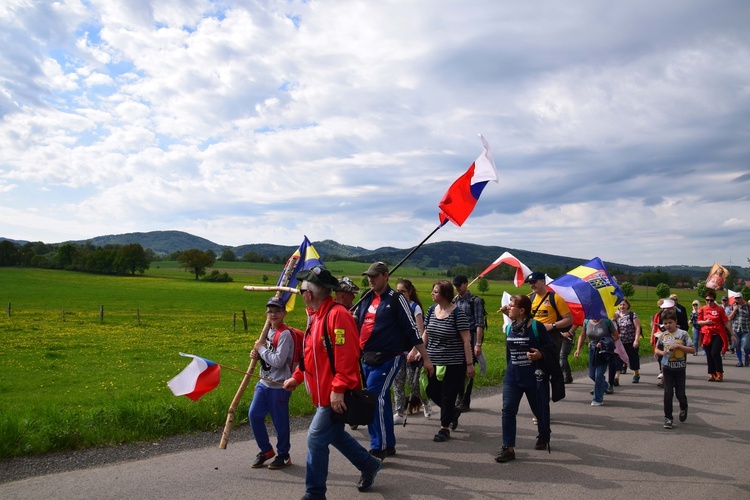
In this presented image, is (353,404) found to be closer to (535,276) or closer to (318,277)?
(318,277)

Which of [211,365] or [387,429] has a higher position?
[211,365]

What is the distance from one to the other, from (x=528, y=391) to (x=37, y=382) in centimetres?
1393

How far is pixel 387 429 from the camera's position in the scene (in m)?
6.38

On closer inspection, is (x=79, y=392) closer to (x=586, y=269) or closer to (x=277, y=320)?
(x=277, y=320)

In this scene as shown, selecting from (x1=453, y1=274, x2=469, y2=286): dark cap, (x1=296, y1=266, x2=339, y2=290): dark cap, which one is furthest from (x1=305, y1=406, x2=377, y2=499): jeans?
(x1=453, y1=274, x2=469, y2=286): dark cap

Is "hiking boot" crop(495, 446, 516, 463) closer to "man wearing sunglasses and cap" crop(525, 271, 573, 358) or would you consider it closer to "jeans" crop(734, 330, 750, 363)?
"man wearing sunglasses and cap" crop(525, 271, 573, 358)

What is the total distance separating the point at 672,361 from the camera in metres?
8.14

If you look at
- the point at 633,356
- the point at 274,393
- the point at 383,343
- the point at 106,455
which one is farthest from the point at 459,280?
the point at 633,356

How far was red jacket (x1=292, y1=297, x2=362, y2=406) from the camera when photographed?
15.3ft

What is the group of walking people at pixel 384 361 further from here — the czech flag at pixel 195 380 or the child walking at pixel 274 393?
the czech flag at pixel 195 380

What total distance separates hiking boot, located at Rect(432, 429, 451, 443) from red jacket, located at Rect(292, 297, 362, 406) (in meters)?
2.69

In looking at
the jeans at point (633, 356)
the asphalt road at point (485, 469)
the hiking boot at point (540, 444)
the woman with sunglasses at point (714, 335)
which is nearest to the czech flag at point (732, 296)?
the woman with sunglasses at point (714, 335)

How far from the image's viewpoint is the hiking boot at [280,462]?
5.94 metres

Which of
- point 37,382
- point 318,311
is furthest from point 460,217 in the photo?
point 37,382
